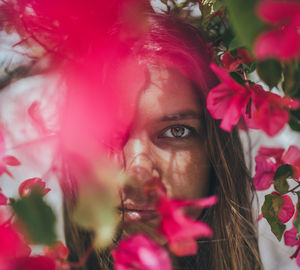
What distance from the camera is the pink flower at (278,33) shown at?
0.29 m

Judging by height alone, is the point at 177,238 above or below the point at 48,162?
above

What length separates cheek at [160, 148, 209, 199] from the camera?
716 mm

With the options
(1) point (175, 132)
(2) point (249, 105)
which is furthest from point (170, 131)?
(2) point (249, 105)

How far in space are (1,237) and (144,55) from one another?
0.48m

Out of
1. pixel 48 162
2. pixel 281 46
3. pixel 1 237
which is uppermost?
pixel 281 46

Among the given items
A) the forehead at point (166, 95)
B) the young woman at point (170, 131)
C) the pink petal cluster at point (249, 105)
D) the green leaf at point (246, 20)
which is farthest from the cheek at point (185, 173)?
the green leaf at point (246, 20)

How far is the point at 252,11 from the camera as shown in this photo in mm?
307

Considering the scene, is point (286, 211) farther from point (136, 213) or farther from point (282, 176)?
point (136, 213)

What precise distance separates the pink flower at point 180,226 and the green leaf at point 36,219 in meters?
0.13

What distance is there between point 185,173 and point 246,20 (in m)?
0.48

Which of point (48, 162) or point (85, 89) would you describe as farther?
point (48, 162)

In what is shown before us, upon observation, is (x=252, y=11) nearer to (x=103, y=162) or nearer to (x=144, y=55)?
(x=103, y=162)

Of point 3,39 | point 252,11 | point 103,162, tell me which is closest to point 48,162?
point 3,39

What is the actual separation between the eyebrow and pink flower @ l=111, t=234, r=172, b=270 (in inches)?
14.3
